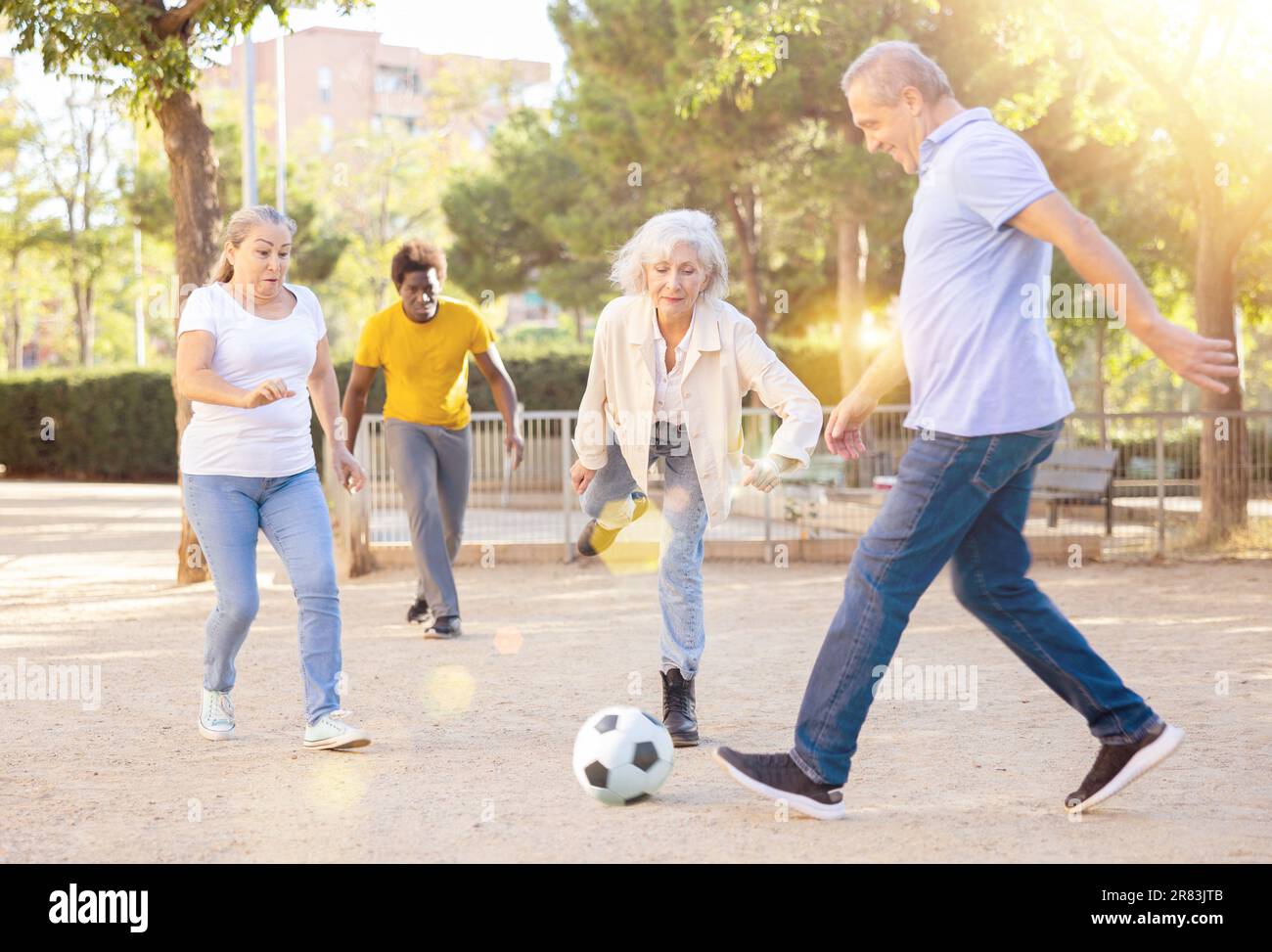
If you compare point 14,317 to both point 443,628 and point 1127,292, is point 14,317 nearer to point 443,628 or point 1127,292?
point 443,628

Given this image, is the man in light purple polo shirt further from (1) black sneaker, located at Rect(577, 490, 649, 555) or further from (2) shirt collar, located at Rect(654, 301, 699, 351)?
(1) black sneaker, located at Rect(577, 490, 649, 555)

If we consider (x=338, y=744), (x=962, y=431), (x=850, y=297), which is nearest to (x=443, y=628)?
(x=338, y=744)

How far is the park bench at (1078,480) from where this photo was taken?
13188 mm

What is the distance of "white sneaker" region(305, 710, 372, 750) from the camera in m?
5.40

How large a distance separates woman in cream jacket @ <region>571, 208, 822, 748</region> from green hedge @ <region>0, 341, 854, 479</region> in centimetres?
1995

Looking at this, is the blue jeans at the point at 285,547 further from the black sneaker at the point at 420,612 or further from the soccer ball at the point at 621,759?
the black sneaker at the point at 420,612

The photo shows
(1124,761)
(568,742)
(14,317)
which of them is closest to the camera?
(1124,761)

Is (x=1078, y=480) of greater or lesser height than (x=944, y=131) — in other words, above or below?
below

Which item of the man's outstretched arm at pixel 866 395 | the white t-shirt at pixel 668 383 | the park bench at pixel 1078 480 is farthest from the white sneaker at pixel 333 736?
the park bench at pixel 1078 480

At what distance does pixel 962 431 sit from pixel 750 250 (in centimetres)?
2255

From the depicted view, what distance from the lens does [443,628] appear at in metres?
8.47

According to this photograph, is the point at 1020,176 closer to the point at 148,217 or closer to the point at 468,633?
the point at 468,633

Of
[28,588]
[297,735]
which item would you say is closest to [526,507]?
[28,588]

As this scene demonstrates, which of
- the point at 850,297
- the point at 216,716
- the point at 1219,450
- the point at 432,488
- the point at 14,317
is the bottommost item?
the point at 216,716
